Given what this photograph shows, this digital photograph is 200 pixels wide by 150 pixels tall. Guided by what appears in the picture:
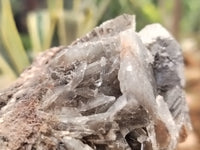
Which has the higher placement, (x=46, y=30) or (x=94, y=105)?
(x=46, y=30)

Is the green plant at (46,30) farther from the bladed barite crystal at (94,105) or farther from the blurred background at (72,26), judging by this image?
the bladed barite crystal at (94,105)

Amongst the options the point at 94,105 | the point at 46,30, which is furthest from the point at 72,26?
the point at 94,105

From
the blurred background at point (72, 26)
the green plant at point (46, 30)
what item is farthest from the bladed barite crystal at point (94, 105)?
the green plant at point (46, 30)

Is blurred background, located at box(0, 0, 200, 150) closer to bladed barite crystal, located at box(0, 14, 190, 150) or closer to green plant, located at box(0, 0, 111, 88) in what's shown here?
green plant, located at box(0, 0, 111, 88)

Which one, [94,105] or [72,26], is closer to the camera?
[94,105]

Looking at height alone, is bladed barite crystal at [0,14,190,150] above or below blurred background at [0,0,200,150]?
below

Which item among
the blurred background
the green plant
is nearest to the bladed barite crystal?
the blurred background

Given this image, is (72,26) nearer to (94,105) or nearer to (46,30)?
(46,30)

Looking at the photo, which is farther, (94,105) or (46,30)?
(46,30)
